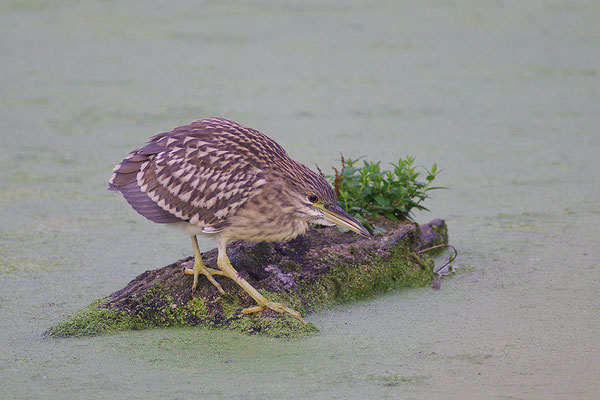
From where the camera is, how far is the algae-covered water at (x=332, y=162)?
2.96 metres

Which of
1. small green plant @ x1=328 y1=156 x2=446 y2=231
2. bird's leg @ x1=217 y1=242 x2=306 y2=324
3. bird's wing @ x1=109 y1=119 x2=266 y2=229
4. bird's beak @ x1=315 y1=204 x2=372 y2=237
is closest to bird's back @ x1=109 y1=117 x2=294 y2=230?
bird's wing @ x1=109 y1=119 x2=266 y2=229

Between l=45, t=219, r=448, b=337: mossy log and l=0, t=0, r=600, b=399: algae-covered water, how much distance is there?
0.08 m

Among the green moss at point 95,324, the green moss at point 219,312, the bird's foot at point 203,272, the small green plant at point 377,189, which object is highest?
the small green plant at point 377,189

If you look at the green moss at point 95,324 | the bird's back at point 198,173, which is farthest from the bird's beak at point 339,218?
the green moss at point 95,324

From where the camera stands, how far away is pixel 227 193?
329 cm

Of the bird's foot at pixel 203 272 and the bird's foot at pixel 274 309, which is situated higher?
the bird's foot at pixel 203 272

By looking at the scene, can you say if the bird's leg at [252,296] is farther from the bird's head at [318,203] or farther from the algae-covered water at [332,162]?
the bird's head at [318,203]

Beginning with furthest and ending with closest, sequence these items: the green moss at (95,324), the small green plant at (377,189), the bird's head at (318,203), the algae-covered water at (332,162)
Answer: the small green plant at (377,189) < the bird's head at (318,203) < the green moss at (95,324) < the algae-covered water at (332,162)

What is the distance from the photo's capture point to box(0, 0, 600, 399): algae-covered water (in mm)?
2961

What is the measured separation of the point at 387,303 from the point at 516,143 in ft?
9.05

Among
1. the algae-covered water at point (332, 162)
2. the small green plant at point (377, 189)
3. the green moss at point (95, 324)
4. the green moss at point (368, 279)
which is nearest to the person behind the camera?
the algae-covered water at point (332, 162)

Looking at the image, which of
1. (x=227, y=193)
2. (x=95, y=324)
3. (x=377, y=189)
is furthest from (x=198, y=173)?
(x=377, y=189)

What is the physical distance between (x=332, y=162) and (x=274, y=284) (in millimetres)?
2194

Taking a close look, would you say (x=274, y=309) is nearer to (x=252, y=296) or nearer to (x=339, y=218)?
(x=252, y=296)
